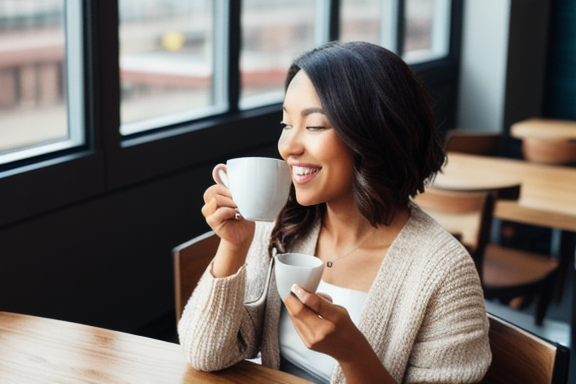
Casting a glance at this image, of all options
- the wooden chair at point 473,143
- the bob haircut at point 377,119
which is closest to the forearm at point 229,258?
the bob haircut at point 377,119

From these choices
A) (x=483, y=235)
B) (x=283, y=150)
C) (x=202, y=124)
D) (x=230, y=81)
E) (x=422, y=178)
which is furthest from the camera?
(x=230, y=81)

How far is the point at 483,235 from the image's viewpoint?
9.75 ft

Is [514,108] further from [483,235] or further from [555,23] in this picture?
[483,235]

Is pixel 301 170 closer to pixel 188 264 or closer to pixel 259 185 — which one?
pixel 259 185

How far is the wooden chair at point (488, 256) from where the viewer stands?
2922 mm

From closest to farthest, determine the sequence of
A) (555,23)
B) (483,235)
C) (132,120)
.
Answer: (483,235)
(132,120)
(555,23)

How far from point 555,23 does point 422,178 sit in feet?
17.1

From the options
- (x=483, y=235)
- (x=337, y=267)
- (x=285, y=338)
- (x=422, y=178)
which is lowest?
(x=483, y=235)

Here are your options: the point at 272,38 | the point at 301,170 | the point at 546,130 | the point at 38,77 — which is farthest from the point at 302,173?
the point at 546,130

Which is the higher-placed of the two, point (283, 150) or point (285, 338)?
point (283, 150)

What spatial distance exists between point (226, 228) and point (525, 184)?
2.31m

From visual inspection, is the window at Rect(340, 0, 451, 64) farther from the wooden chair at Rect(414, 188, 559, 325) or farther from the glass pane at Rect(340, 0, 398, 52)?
the wooden chair at Rect(414, 188, 559, 325)

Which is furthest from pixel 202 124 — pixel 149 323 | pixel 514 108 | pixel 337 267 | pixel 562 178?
pixel 514 108

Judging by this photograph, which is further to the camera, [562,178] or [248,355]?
[562,178]
